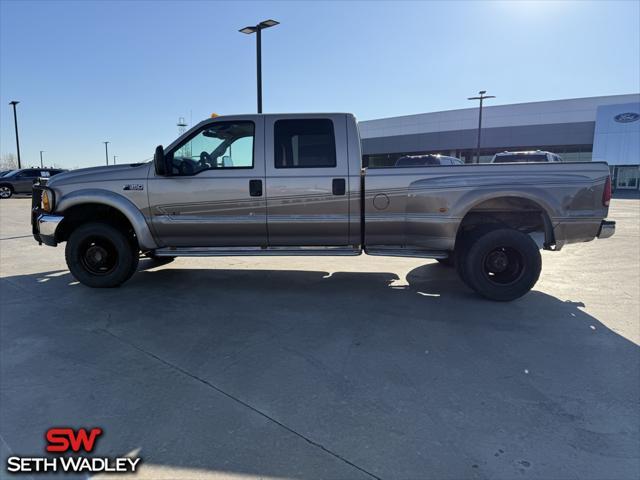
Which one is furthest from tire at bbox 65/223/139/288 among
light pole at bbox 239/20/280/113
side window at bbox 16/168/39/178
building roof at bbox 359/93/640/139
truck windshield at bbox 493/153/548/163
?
building roof at bbox 359/93/640/139

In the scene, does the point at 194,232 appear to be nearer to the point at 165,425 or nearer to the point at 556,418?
the point at 165,425

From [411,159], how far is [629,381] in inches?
Answer: 374

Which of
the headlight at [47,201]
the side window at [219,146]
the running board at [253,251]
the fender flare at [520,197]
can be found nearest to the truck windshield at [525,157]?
the fender flare at [520,197]

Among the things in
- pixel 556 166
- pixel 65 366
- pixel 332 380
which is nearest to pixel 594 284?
pixel 556 166

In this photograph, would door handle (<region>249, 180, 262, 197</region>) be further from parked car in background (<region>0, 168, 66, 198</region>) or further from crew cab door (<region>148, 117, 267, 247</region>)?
parked car in background (<region>0, 168, 66, 198</region>)

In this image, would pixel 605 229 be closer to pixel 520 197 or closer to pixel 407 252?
pixel 520 197

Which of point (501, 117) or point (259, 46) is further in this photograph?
point (501, 117)

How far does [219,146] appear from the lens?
5.44 meters

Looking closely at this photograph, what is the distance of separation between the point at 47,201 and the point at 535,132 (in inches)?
2008

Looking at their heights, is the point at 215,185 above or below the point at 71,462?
above

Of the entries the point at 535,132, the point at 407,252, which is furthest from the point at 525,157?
the point at 535,132

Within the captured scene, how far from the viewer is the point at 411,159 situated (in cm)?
1206

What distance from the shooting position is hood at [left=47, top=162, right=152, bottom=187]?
5.39 m

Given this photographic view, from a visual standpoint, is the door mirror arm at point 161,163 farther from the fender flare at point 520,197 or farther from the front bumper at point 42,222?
the fender flare at point 520,197
